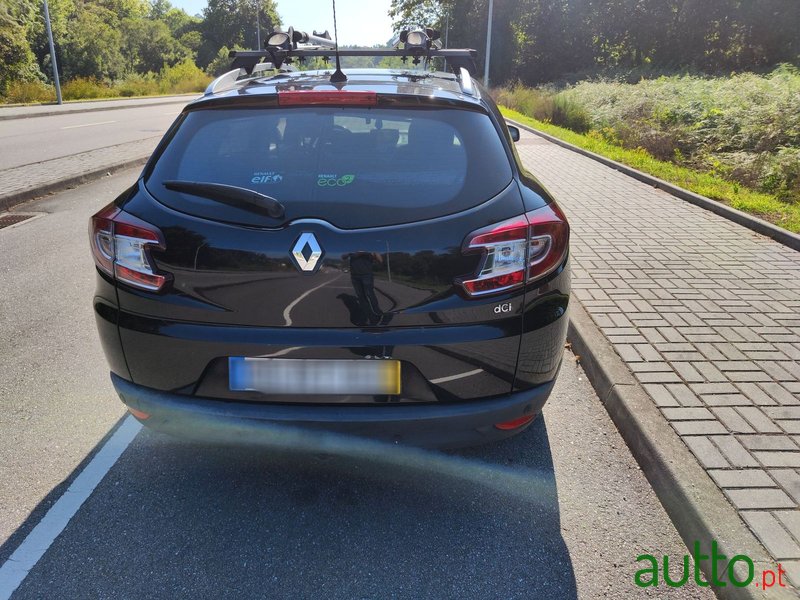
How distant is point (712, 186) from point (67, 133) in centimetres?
1598

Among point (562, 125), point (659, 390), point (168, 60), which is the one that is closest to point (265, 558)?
point (659, 390)

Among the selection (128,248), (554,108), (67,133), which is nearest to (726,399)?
(128,248)

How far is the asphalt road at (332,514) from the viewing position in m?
2.40

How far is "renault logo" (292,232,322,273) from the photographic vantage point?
7.86 feet

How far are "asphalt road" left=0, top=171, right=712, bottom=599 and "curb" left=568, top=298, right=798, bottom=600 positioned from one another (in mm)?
76

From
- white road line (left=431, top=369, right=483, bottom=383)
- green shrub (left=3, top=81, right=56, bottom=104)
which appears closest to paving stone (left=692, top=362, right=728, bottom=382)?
white road line (left=431, top=369, right=483, bottom=383)

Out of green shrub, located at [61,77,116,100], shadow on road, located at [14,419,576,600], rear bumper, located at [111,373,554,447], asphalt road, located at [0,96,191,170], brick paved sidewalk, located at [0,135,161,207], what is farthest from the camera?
green shrub, located at [61,77,116,100]

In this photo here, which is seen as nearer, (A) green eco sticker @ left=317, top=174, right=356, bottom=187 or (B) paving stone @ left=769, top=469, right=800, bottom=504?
(A) green eco sticker @ left=317, top=174, right=356, bottom=187

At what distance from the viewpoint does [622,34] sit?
177ft

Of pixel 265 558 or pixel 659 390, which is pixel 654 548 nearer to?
pixel 659 390

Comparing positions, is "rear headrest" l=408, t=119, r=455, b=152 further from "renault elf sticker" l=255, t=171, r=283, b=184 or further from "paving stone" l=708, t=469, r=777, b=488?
"paving stone" l=708, t=469, r=777, b=488

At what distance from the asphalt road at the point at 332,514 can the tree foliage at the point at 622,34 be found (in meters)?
41.7

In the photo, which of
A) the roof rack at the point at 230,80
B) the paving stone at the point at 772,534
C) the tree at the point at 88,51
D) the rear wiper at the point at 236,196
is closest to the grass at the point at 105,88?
the tree at the point at 88,51

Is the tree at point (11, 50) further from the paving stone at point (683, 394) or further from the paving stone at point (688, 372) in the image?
the paving stone at point (683, 394)
